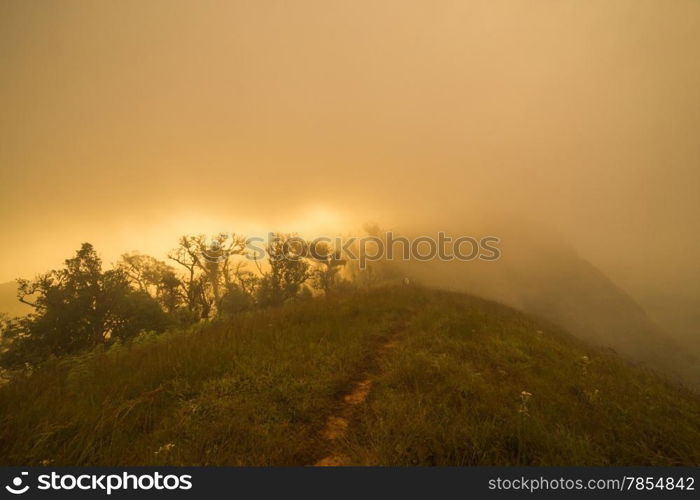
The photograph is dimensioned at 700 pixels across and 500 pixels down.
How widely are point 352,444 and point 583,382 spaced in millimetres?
5309

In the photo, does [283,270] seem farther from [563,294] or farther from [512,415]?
[563,294]

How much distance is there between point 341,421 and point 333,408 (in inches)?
→ 14.2

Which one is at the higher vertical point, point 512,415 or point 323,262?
point 512,415

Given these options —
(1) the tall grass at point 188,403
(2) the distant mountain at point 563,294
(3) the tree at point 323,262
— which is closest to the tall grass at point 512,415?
(1) the tall grass at point 188,403

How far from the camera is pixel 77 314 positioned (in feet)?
65.8

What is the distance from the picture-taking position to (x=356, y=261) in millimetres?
60375

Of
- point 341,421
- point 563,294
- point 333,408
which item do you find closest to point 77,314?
point 333,408

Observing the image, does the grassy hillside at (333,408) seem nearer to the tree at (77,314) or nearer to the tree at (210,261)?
the tree at (77,314)

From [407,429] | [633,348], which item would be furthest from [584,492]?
[633,348]

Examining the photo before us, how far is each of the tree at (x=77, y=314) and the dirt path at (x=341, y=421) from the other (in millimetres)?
22113

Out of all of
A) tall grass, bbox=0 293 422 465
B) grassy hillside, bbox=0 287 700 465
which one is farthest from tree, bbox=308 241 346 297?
grassy hillside, bbox=0 287 700 465

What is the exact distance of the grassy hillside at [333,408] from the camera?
320 centimetres

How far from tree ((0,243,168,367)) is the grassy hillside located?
18213 mm

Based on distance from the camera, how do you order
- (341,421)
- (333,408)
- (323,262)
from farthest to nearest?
(323,262) → (333,408) → (341,421)
